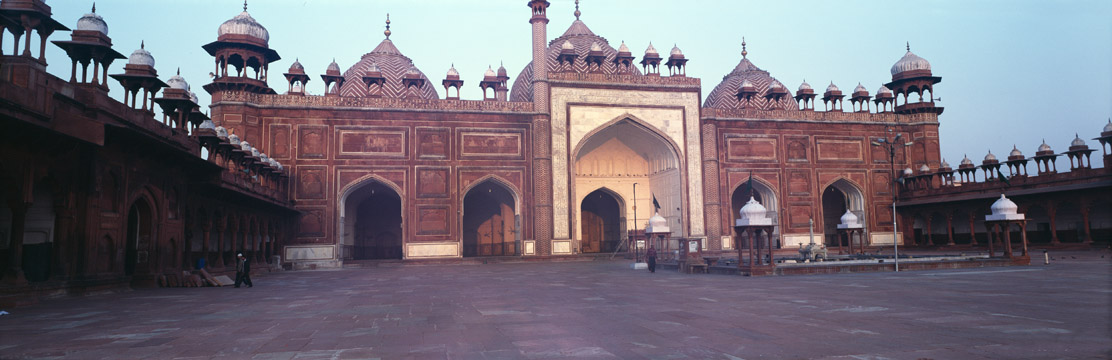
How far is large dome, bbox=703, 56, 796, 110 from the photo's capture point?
38.9 metres

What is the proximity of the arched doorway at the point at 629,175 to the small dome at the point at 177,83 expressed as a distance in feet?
63.5

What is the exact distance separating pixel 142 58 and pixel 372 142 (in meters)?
14.0

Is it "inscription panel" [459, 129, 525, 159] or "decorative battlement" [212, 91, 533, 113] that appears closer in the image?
"decorative battlement" [212, 91, 533, 113]

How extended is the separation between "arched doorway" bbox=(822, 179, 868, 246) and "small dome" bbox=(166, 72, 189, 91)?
97.5ft

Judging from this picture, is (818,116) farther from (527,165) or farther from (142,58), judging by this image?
(142,58)

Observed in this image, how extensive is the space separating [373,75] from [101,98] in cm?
1764

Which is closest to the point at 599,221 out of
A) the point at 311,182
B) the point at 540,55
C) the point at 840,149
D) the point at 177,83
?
the point at 540,55

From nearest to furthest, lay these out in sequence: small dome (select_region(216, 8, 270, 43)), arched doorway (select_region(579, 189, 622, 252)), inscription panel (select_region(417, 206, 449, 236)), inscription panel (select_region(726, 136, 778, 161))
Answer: small dome (select_region(216, 8, 270, 43)) < inscription panel (select_region(417, 206, 449, 236)) < inscription panel (select_region(726, 136, 778, 161)) < arched doorway (select_region(579, 189, 622, 252))

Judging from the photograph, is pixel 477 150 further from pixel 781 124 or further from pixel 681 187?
pixel 781 124

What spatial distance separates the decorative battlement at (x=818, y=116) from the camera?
32.8 metres

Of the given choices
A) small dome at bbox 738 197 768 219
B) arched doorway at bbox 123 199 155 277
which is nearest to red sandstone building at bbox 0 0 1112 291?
arched doorway at bbox 123 199 155 277

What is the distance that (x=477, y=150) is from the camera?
2952 cm

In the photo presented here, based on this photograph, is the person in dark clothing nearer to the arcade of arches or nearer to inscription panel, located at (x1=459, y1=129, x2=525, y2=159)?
inscription panel, located at (x1=459, y1=129, x2=525, y2=159)

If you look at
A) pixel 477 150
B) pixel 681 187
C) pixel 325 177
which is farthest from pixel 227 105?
pixel 681 187
